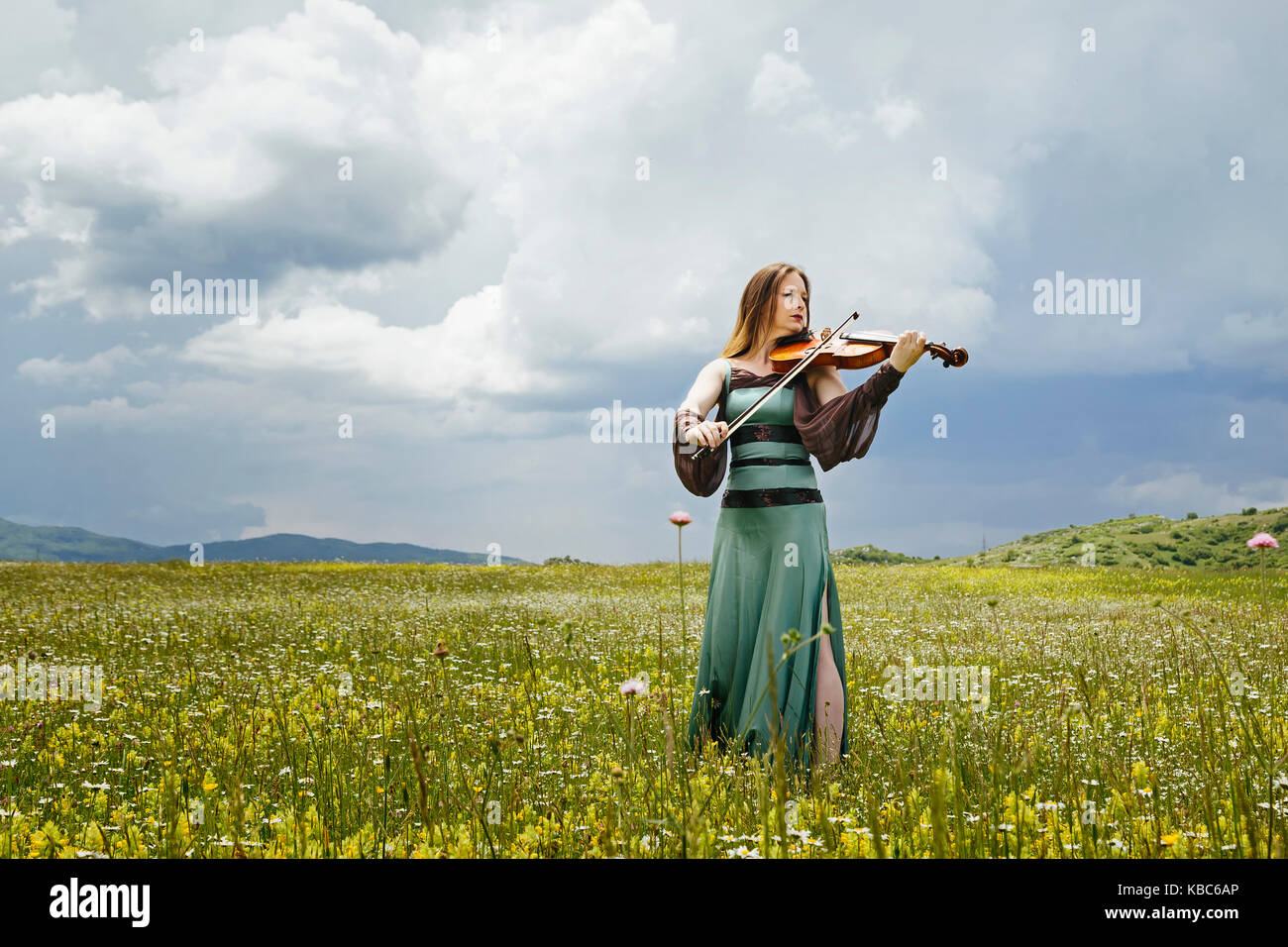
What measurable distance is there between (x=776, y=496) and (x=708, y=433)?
82 cm

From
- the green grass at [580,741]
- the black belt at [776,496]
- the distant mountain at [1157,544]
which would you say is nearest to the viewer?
the green grass at [580,741]

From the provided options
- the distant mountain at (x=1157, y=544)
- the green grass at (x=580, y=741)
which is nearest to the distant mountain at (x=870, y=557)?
the distant mountain at (x=1157, y=544)

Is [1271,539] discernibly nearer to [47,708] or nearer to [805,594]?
[805,594]

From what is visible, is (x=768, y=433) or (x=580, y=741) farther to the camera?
(x=580, y=741)

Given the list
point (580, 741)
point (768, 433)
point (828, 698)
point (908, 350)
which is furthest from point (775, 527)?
point (580, 741)

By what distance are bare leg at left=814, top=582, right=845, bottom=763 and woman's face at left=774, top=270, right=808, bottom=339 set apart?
65.5 inches

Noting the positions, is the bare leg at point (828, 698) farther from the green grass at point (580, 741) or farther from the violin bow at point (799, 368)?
the violin bow at point (799, 368)

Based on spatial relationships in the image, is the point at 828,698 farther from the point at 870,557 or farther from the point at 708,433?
the point at 870,557

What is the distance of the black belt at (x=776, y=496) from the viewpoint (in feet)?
16.6

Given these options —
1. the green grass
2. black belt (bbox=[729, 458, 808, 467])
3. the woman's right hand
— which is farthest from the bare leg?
the woman's right hand

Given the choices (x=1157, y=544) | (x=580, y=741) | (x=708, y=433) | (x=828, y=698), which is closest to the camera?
(x=708, y=433)

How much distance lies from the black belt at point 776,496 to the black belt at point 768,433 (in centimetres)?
30

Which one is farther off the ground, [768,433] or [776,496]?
[768,433]

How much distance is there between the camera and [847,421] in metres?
4.91
